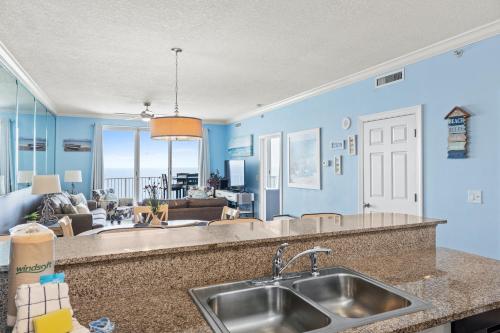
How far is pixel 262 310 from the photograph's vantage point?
1340mm

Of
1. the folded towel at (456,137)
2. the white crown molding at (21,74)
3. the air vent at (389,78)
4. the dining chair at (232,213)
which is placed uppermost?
the white crown molding at (21,74)

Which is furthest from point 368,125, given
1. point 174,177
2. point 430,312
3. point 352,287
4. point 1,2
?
point 174,177

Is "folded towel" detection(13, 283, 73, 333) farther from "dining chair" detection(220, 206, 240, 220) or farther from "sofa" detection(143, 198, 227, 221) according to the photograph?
"sofa" detection(143, 198, 227, 221)

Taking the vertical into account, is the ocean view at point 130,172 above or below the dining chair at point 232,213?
above

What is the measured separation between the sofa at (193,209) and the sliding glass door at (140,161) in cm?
353

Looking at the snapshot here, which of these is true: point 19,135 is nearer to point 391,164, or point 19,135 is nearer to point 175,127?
point 175,127

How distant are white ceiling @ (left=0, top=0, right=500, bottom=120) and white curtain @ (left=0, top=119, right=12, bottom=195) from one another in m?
0.85

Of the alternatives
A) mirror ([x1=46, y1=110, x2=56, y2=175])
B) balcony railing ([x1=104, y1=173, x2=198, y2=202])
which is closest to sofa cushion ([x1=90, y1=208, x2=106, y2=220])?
mirror ([x1=46, y1=110, x2=56, y2=175])

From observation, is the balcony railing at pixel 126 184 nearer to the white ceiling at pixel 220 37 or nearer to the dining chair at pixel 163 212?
the white ceiling at pixel 220 37

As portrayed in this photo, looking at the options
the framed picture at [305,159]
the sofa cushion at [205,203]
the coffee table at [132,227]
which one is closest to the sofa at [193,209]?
the sofa cushion at [205,203]

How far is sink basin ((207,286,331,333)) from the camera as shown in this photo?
49.6 inches

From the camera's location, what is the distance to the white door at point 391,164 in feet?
12.2

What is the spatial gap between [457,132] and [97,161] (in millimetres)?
7404

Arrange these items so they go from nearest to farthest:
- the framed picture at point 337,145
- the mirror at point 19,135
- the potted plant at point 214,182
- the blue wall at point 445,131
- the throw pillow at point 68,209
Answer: the blue wall at point 445,131 → the mirror at point 19,135 → the framed picture at point 337,145 → the throw pillow at point 68,209 → the potted plant at point 214,182
